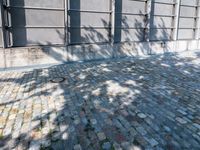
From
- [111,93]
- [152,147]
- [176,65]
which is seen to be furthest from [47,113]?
[176,65]

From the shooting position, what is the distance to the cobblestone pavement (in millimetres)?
2955

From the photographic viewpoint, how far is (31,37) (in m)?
7.55


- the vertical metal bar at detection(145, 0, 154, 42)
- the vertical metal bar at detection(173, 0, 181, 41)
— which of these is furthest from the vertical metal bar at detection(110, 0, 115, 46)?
the vertical metal bar at detection(173, 0, 181, 41)

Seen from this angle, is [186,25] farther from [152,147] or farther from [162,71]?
[152,147]

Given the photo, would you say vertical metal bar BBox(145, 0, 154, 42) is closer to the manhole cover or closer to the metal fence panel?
the metal fence panel

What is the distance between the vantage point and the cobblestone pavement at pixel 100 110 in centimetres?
296

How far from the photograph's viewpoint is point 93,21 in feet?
28.3

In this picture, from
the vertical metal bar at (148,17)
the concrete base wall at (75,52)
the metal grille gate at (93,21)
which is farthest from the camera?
the vertical metal bar at (148,17)

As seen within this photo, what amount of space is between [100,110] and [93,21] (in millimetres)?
5669

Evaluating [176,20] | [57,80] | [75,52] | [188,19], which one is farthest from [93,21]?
[188,19]

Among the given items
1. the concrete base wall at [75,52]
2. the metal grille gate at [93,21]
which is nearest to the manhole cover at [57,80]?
the concrete base wall at [75,52]

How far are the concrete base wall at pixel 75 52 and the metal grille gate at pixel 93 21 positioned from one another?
0.89 ft

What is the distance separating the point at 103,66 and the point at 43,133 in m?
5.09

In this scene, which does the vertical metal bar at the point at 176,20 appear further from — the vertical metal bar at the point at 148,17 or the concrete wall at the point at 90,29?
the vertical metal bar at the point at 148,17
